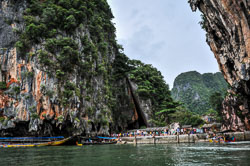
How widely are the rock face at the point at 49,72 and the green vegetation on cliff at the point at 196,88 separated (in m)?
54.4

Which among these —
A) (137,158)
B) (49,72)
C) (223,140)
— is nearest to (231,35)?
(137,158)

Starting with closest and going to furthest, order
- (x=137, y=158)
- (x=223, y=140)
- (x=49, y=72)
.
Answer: (x=137, y=158) < (x=223, y=140) < (x=49, y=72)

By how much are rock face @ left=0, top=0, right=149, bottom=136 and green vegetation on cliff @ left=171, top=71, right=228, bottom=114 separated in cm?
5438

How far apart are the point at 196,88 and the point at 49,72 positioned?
72.5m

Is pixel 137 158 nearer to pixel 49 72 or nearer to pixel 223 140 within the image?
pixel 223 140

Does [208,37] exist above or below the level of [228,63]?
above

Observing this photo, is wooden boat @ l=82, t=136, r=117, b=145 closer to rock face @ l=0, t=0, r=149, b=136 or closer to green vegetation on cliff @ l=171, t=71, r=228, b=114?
rock face @ l=0, t=0, r=149, b=136

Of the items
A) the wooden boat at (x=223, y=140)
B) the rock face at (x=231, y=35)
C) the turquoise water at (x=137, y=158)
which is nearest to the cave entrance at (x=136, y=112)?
the wooden boat at (x=223, y=140)

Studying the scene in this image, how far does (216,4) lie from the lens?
43.3ft

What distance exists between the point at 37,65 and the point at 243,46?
23.2 metres

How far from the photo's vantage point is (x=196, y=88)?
86.9 m

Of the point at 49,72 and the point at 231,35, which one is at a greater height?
the point at 49,72

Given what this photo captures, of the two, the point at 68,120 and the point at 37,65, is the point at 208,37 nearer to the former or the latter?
the point at 68,120

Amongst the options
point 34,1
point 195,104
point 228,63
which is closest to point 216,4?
point 228,63
